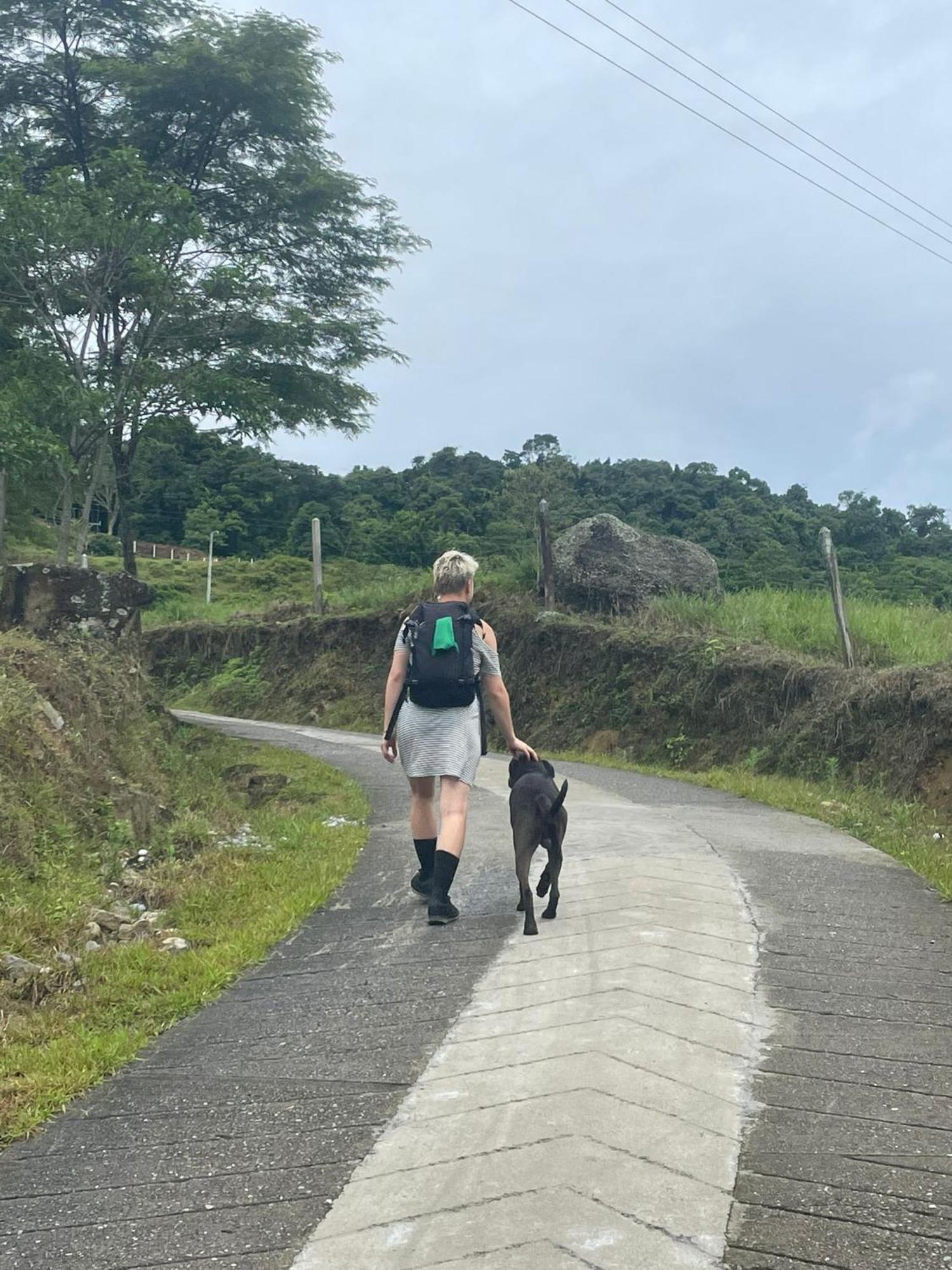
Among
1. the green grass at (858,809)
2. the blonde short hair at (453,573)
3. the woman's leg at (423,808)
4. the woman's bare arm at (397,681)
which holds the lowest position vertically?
the green grass at (858,809)

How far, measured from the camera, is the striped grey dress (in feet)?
17.9

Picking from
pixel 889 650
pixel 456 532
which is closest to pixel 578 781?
pixel 889 650

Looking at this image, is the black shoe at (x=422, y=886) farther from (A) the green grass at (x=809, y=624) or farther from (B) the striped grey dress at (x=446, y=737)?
(A) the green grass at (x=809, y=624)

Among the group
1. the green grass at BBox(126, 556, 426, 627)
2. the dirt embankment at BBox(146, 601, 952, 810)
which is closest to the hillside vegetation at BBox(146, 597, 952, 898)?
the dirt embankment at BBox(146, 601, 952, 810)

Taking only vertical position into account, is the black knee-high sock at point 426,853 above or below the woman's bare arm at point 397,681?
below

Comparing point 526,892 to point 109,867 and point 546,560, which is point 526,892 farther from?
point 546,560

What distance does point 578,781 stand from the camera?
39.2ft

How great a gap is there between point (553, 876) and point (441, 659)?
1191 mm

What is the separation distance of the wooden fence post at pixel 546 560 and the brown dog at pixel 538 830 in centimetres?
1209

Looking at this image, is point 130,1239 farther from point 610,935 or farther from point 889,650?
point 889,650

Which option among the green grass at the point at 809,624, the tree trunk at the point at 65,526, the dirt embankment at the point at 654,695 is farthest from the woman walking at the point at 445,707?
the tree trunk at the point at 65,526

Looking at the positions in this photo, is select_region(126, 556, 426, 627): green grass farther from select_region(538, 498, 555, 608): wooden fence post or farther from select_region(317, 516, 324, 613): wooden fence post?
select_region(538, 498, 555, 608): wooden fence post

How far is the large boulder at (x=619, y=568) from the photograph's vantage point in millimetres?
17703

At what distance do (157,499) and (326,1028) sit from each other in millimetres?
55166
